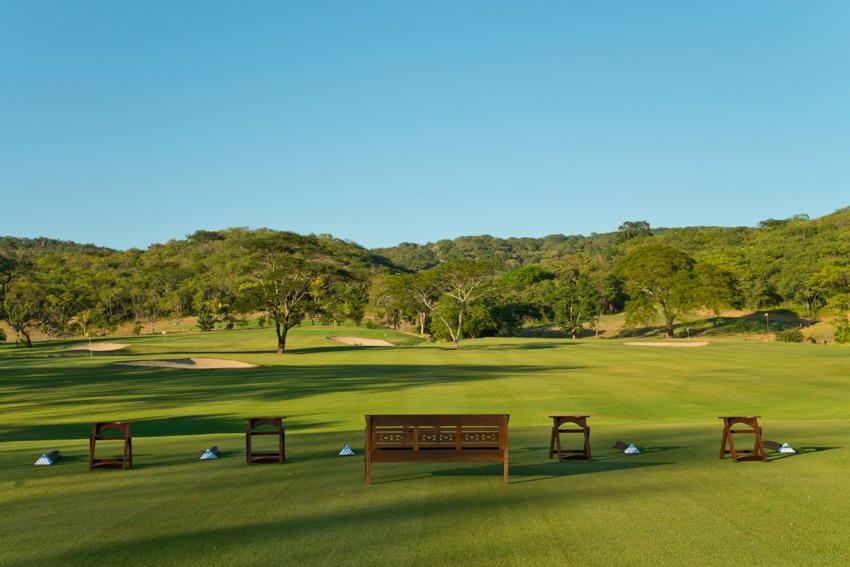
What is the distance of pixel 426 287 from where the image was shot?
73438mm

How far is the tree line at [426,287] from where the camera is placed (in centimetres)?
6294

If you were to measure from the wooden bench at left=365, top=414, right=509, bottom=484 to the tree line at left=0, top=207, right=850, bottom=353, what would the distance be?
164 feet

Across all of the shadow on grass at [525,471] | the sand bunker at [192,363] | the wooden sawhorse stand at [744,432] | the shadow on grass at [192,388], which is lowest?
the sand bunker at [192,363]

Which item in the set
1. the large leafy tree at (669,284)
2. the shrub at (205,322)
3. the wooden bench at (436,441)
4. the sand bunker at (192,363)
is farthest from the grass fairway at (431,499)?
the shrub at (205,322)

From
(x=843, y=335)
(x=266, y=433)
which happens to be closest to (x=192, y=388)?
(x=266, y=433)

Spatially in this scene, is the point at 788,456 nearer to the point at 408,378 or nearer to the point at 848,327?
the point at 408,378

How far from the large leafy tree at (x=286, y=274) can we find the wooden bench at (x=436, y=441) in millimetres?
49746

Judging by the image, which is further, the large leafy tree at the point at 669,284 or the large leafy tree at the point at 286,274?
the large leafy tree at the point at 669,284

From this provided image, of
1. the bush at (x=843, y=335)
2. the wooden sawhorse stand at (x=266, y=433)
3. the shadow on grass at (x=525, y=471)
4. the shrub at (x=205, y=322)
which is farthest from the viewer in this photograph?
the shrub at (x=205, y=322)

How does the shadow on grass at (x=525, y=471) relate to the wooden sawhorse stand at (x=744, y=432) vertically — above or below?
below

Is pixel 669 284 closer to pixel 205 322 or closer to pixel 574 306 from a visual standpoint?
pixel 574 306

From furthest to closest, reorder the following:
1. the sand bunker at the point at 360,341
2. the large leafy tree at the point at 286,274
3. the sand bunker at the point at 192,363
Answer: the sand bunker at the point at 360,341
the large leafy tree at the point at 286,274
the sand bunker at the point at 192,363

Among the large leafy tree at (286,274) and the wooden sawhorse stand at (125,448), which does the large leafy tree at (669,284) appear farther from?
the wooden sawhorse stand at (125,448)

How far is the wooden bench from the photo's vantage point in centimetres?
966
